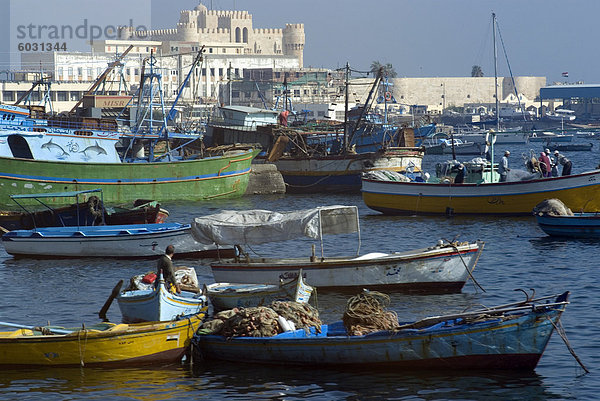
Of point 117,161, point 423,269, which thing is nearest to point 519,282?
point 423,269

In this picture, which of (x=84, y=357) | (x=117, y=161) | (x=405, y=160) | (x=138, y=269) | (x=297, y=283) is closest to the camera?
(x=84, y=357)

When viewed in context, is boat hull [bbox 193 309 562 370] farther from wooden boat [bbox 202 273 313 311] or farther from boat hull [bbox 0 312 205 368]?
wooden boat [bbox 202 273 313 311]

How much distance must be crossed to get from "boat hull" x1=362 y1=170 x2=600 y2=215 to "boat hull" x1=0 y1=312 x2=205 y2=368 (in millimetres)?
20999

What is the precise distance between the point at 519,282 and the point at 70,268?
13.4 metres

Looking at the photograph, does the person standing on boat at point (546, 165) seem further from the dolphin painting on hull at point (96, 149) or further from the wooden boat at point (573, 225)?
the dolphin painting on hull at point (96, 149)

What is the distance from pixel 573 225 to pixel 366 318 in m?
15.5

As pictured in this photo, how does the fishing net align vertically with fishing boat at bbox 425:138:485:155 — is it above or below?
above

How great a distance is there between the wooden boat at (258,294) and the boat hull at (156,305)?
1352 mm

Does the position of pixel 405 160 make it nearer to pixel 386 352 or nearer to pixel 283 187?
pixel 283 187

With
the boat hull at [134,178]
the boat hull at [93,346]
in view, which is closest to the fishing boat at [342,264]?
the boat hull at [93,346]

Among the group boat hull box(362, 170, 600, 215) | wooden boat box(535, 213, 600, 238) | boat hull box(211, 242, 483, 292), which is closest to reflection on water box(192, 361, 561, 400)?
boat hull box(211, 242, 483, 292)

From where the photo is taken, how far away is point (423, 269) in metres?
21.7

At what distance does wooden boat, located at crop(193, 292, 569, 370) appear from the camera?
600 inches

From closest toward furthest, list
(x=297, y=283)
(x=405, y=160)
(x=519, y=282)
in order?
(x=297, y=283), (x=519, y=282), (x=405, y=160)
